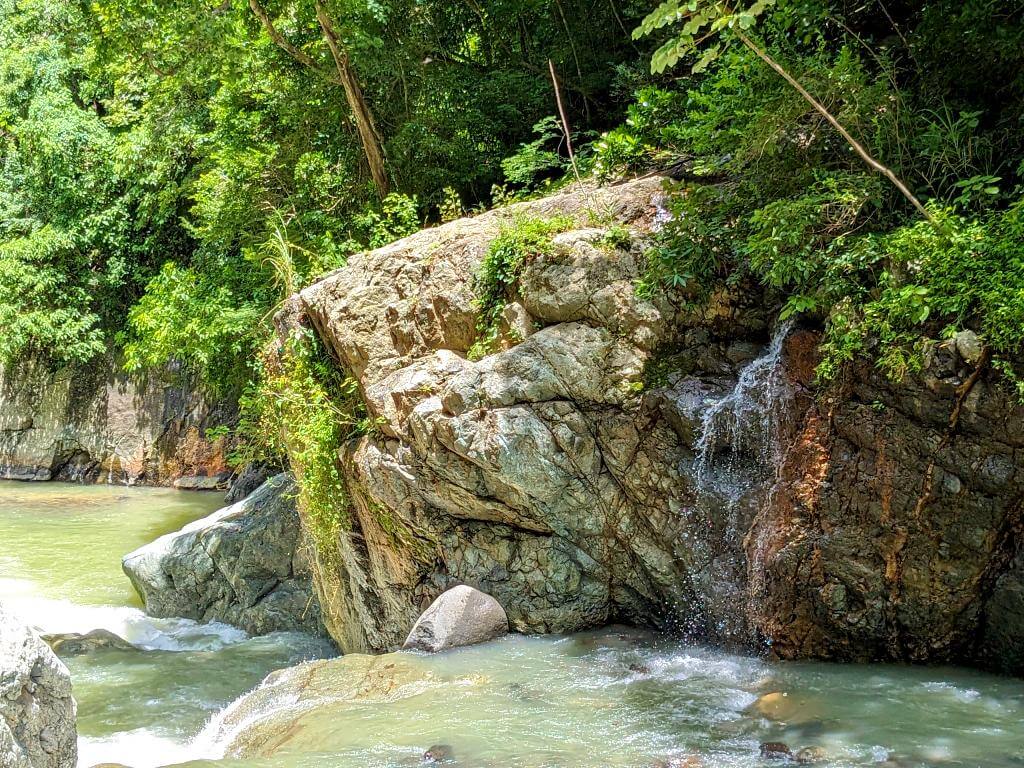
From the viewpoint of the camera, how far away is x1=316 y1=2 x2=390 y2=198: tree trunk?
995cm

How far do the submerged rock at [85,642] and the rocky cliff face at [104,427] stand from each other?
9151mm

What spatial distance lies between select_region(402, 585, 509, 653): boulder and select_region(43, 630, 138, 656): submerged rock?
4.35 metres

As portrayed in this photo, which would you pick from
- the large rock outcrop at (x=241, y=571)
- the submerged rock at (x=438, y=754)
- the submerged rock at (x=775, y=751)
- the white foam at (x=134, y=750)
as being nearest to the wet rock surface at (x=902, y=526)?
the submerged rock at (x=775, y=751)

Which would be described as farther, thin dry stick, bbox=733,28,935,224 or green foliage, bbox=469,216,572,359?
green foliage, bbox=469,216,572,359

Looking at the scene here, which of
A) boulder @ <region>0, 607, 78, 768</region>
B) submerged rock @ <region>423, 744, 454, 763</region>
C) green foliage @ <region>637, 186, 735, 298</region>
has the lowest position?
submerged rock @ <region>423, 744, 454, 763</region>

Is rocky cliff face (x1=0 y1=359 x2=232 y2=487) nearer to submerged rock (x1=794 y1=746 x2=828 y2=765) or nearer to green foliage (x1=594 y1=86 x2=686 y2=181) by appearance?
green foliage (x1=594 y1=86 x2=686 y2=181)

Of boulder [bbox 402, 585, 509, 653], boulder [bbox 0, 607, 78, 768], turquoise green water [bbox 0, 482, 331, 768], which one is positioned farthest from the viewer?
turquoise green water [bbox 0, 482, 331, 768]

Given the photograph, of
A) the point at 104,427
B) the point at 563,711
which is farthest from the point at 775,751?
the point at 104,427

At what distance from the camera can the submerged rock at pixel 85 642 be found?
9.31 meters

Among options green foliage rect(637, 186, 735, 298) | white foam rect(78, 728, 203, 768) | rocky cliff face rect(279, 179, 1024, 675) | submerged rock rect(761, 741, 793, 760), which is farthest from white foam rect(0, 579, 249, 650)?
submerged rock rect(761, 741, 793, 760)

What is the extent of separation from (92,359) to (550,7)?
47.3 feet

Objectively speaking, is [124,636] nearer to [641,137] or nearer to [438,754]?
[438,754]

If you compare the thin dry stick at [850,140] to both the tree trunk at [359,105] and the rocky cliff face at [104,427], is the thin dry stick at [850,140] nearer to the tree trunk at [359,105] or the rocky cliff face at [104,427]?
the tree trunk at [359,105]

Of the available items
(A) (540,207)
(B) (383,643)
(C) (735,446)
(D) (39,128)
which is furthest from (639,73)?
(D) (39,128)
